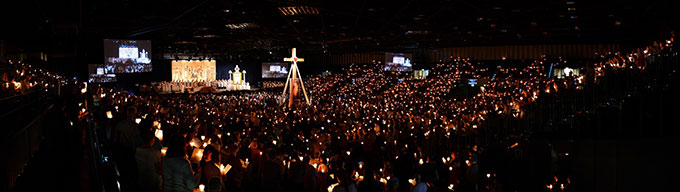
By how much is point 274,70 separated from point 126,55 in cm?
2588

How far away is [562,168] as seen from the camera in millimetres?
10391

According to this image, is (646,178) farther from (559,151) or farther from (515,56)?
(515,56)

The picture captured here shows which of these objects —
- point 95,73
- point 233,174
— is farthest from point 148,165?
point 95,73

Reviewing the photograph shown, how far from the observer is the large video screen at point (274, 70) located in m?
43.2

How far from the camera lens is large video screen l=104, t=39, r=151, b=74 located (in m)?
17.3

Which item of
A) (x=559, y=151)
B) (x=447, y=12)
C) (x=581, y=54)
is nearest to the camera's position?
(x=559, y=151)

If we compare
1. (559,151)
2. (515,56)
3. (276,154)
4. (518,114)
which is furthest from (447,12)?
(515,56)

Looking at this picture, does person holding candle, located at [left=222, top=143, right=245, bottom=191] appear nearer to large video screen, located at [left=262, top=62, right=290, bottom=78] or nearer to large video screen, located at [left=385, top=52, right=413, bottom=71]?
large video screen, located at [left=385, top=52, right=413, bottom=71]

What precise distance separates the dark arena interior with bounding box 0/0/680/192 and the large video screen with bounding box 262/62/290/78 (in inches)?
751

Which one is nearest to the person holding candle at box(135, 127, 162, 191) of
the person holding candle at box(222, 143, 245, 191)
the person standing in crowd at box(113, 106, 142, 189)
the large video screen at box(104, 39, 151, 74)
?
the person standing in crowd at box(113, 106, 142, 189)

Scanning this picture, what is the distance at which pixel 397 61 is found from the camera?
28781 mm

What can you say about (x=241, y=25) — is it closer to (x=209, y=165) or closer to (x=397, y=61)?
(x=397, y=61)

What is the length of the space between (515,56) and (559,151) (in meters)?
19.8

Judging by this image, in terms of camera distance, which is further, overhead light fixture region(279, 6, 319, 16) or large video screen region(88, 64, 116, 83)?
large video screen region(88, 64, 116, 83)
